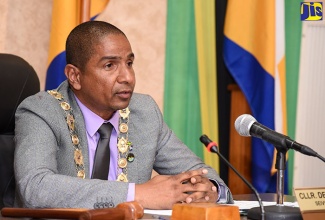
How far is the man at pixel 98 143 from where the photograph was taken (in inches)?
93.5

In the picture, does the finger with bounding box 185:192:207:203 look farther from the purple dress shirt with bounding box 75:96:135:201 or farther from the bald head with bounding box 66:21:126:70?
the bald head with bounding box 66:21:126:70

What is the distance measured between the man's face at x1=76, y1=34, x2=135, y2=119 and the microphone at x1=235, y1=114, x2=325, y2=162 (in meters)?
0.65

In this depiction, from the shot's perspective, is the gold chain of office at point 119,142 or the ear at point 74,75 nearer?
the gold chain of office at point 119,142

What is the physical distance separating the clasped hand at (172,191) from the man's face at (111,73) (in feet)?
1.50

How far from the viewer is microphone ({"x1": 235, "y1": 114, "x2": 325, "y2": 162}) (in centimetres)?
209

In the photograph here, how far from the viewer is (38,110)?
270cm

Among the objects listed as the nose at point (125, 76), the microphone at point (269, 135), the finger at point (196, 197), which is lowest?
the finger at point (196, 197)

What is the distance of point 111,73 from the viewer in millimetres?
2764

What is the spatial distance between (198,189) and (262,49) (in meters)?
2.26

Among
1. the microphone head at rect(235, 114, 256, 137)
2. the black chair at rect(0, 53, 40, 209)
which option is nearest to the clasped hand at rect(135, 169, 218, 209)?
the microphone head at rect(235, 114, 256, 137)

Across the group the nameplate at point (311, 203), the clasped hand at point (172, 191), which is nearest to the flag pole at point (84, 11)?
the clasped hand at point (172, 191)

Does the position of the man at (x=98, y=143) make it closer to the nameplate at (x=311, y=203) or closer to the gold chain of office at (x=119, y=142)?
the gold chain of office at (x=119, y=142)

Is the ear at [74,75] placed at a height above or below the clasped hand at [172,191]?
above

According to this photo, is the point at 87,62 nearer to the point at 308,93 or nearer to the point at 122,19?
the point at 122,19
